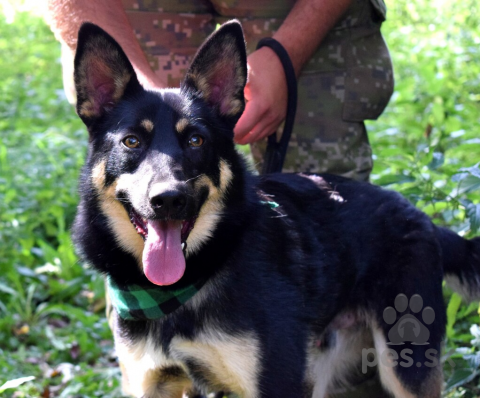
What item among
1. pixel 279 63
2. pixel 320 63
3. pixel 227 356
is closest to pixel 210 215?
pixel 227 356

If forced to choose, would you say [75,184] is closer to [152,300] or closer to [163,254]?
[152,300]

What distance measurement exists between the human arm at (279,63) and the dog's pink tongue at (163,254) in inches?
35.3

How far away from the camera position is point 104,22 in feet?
10.7

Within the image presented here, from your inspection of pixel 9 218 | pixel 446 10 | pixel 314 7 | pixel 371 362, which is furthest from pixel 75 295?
pixel 446 10

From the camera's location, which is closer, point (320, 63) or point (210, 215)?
point (210, 215)

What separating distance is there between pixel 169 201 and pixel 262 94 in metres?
1.13

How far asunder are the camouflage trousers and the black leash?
0.31 m

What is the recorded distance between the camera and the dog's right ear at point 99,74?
104 inches

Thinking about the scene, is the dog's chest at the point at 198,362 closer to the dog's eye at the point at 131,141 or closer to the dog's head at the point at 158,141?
the dog's head at the point at 158,141

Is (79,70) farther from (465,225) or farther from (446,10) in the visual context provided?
(446,10)

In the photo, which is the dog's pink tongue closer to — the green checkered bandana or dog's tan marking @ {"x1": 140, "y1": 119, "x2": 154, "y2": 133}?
the green checkered bandana

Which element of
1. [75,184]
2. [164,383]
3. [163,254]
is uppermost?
[75,184]

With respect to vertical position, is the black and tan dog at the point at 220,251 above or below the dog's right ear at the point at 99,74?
below

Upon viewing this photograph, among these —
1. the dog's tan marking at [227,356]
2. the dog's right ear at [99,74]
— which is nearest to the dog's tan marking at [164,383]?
the dog's tan marking at [227,356]
